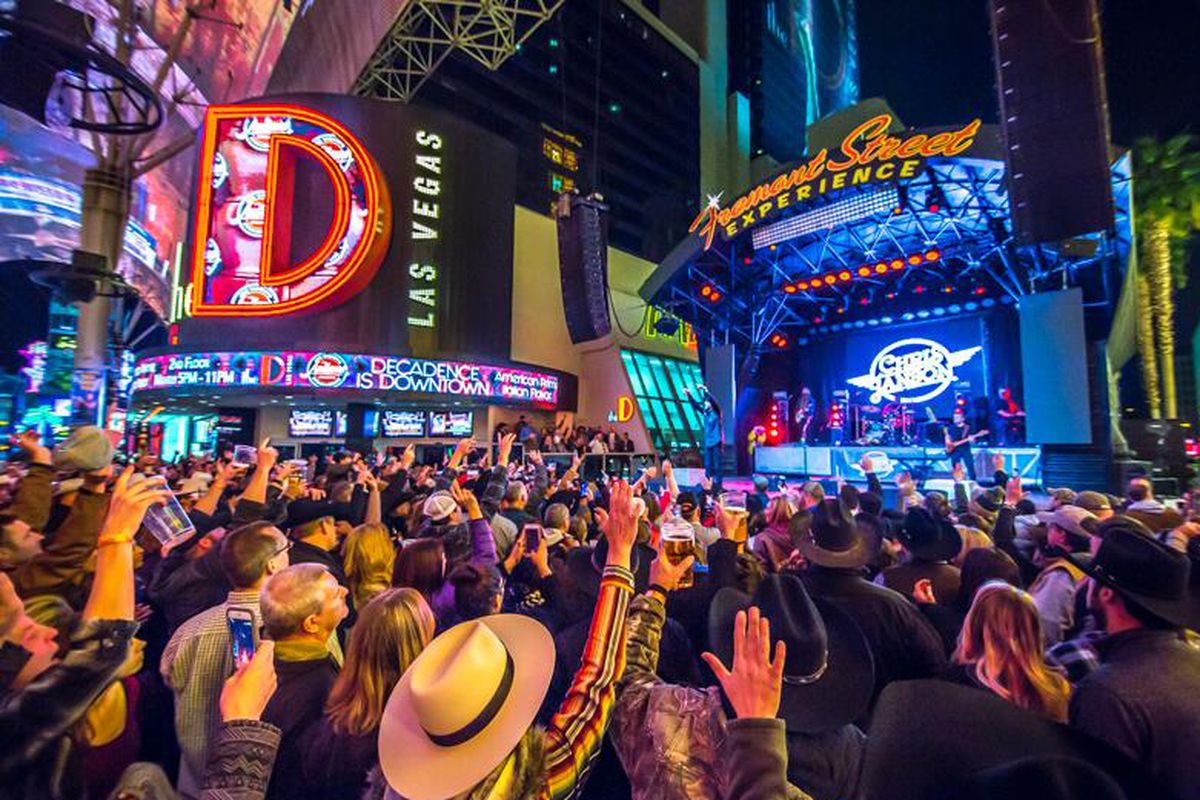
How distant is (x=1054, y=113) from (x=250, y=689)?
9.44 m

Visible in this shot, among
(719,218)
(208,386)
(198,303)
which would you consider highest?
(719,218)

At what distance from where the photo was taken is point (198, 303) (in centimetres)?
1725

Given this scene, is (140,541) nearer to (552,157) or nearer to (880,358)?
(880,358)

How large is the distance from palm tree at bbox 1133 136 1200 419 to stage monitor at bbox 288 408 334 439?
2556cm

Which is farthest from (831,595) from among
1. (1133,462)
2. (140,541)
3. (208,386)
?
(208,386)

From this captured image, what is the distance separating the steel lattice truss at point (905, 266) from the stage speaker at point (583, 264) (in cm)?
431

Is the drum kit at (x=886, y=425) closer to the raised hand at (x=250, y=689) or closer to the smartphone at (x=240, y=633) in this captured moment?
the smartphone at (x=240, y=633)

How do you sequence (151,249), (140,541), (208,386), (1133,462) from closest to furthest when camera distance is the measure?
1. (140,541)
2. (1133,462)
3. (208,386)
4. (151,249)

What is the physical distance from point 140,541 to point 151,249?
25291 millimetres

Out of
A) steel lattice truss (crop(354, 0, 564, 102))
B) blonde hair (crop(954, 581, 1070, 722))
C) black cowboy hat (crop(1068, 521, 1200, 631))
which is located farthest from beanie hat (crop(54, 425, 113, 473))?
steel lattice truss (crop(354, 0, 564, 102))

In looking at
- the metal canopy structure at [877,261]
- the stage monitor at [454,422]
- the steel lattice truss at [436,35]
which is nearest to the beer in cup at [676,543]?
the metal canopy structure at [877,261]

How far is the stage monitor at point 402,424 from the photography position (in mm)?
20672

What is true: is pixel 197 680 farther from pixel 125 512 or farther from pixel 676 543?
pixel 676 543

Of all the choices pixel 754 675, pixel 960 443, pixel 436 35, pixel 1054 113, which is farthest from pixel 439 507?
pixel 436 35
